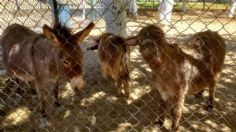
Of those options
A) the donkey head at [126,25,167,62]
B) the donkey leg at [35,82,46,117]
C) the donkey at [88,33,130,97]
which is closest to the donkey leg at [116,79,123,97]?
the donkey at [88,33,130,97]

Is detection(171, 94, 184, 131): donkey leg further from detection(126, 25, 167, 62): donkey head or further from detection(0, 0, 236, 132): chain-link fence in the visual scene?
detection(126, 25, 167, 62): donkey head

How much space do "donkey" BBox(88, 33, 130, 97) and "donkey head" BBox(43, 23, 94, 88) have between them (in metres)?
1.01

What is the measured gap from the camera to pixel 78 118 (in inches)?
220

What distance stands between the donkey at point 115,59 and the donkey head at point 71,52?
1.01 m

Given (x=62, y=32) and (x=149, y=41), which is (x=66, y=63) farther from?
(x=149, y=41)

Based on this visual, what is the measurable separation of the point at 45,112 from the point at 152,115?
68.6 inches

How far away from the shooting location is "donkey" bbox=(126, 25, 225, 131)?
413 cm

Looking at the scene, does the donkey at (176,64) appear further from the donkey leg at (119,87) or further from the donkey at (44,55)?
the donkey leg at (119,87)

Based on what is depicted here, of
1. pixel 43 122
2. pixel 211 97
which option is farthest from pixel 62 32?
pixel 211 97

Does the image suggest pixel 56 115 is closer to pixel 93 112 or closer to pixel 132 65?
pixel 93 112

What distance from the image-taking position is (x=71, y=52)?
4.36 metres

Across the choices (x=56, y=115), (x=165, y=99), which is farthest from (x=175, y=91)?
(x=56, y=115)

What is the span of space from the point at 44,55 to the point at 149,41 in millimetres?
2092

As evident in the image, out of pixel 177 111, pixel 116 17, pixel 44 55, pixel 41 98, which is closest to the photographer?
pixel 177 111
